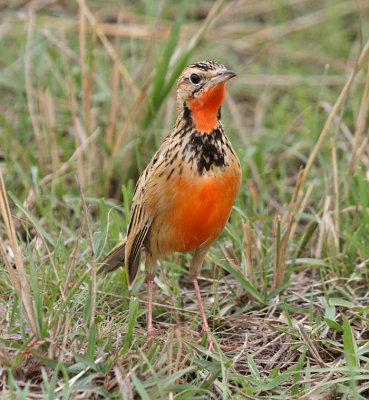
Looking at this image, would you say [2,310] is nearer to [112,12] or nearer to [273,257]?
[273,257]

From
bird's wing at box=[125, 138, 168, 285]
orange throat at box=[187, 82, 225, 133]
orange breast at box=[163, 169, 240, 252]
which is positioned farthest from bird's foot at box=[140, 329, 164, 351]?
orange throat at box=[187, 82, 225, 133]

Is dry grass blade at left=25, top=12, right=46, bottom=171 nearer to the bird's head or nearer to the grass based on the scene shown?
the grass

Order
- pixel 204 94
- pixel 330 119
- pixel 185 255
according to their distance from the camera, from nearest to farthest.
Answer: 1. pixel 204 94
2. pixel 330 119
3. pixel 185 255

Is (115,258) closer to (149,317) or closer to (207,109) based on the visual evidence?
(149,317)

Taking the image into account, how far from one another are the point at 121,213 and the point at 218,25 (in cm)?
372

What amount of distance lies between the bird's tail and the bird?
0.88ft

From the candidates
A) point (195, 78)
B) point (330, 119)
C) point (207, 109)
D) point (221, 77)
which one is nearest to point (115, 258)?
point (207, 109)

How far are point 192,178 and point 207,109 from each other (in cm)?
46

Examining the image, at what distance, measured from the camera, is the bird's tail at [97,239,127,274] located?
4918mm

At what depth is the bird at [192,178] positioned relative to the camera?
4.29 m

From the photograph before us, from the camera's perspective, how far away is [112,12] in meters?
8.88

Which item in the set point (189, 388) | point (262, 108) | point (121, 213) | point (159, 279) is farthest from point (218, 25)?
point (189, 388)

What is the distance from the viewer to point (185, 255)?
5.46 metres

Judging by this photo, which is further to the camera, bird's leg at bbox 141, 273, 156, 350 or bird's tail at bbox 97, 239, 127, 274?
bird's tail at bbox 97, 239, 127, 274
